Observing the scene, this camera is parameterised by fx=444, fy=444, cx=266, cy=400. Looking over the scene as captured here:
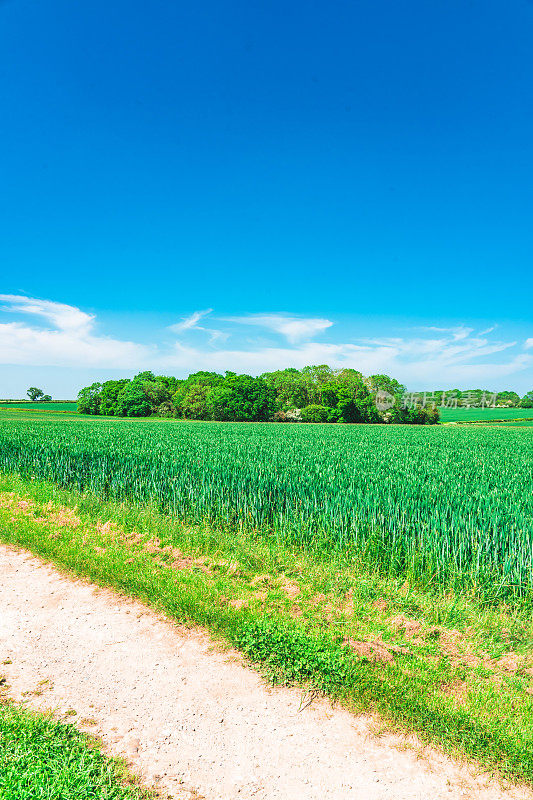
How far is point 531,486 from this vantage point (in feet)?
31.9

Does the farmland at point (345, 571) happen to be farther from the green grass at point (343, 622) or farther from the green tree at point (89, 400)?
the green tree at point (89, 400)

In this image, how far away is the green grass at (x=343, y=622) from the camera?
349 centimetres

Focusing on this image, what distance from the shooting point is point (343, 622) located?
486 cm

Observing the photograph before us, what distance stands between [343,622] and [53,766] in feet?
9.79

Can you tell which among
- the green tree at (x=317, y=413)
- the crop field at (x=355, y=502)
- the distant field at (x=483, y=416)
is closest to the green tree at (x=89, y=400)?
the green tree at (x=317, y=413)

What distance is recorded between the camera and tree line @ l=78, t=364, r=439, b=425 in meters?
77.1

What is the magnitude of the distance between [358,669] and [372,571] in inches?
104

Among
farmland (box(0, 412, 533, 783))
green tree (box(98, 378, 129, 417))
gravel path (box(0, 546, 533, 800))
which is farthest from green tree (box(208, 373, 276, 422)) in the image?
gravel path (box(0, 546, 533, 800))

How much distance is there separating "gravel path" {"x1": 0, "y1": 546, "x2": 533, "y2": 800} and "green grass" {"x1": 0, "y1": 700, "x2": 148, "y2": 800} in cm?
17

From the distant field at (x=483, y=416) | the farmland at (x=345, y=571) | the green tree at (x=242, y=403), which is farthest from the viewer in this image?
the distant field at (x=483, y=416)

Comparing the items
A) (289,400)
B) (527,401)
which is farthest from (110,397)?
(527,401)

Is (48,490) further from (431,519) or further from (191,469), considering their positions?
(431,519)

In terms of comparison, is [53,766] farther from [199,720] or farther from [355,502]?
[355,502]

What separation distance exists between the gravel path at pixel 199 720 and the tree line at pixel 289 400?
7086 centimetres
